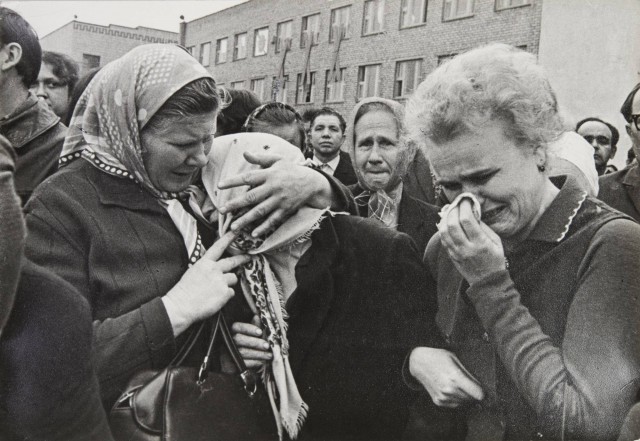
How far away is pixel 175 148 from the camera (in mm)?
1483

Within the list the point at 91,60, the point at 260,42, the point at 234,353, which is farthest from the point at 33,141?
the point at 260,42

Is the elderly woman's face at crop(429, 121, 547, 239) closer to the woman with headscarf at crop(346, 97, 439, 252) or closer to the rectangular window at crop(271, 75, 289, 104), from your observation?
the woman with headscarf at crop(346, 97, 439, 252)

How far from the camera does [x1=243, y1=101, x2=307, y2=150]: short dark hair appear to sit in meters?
2.65

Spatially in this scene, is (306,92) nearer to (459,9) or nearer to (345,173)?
(459,9)

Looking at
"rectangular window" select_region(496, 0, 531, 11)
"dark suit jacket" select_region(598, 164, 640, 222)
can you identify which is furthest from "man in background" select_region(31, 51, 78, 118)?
"dark suit jacket" select_region(598, 164, 640, 222)

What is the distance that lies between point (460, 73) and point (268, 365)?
900 mm

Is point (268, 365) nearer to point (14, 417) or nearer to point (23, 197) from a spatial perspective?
point (14, 417)

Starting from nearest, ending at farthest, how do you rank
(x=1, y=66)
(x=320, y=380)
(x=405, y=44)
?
(x=1, y=66), (x=320, y=380), (x=405, y=44)

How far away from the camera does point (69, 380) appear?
1.23 m

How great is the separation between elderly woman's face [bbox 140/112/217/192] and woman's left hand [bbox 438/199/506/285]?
2.11 ft

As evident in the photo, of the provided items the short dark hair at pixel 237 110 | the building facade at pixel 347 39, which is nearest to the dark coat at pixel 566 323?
the building facade at pixel 347 39

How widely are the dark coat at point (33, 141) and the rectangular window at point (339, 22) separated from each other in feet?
3.15

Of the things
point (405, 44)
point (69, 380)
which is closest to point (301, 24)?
point (405, 44)

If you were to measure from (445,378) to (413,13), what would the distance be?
119 cm
